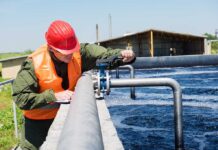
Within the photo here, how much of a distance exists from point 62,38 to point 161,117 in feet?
22.1

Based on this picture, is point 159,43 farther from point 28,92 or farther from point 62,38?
point 28,92

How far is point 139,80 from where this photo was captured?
418 cm

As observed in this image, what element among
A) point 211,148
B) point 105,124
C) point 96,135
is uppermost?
point 96,135

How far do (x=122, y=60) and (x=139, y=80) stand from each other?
0.82m

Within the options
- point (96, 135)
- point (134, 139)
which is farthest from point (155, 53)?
point (96, 135)

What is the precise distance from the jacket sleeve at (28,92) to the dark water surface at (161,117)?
4.35 m

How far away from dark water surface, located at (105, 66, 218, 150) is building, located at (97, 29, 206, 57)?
1722 centimetres

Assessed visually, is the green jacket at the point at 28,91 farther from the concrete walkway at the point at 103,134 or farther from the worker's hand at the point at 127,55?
the worker's hand at the point at 127,55

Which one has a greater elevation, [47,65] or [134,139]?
[47,65]

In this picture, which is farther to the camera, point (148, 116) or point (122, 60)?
point (148, 116)

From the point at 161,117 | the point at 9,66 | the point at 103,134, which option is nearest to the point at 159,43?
the point at 9,66

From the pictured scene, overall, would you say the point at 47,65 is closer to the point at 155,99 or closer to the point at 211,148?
the point at 211,148

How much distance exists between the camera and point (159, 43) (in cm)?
3362

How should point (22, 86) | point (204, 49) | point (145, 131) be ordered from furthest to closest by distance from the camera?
point (204, 49) < point (145, 131) < point (22, 86)
